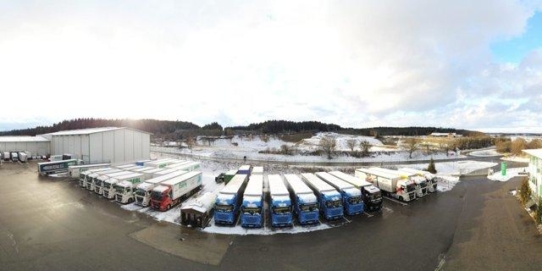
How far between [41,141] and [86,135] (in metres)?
29.5

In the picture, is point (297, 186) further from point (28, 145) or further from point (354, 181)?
point (28, 145)

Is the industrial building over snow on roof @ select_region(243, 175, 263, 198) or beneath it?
over

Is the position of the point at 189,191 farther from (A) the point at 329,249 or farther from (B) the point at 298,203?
(A) the point at 329,249

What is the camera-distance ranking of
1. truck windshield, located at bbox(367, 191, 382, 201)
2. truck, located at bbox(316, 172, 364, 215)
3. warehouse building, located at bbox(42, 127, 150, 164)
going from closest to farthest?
truck, located at bbox(316, 172, 364, 215) < truck windshield, located at bbox(367, 191, 382, 201) < warehouse building, located at bbox(42, 127, 150, 164)

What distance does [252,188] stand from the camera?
23.9 meters

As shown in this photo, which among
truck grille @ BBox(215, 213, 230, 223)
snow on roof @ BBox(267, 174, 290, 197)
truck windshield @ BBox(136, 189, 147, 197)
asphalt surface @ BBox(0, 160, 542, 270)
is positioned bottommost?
asphalt surface @ BBox(0, 160, 542, 270)

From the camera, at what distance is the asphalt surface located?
14641 millimetres

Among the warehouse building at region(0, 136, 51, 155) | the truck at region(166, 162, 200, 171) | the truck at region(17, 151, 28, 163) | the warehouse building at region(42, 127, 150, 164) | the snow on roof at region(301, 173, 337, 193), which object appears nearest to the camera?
the snow on roof at region(301, 173, 337, 193)

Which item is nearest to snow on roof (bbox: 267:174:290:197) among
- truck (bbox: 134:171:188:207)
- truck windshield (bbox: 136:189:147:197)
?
truck (bbox: 134:171:188:207)

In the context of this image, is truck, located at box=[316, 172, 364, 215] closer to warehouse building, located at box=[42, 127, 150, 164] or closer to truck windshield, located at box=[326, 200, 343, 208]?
truck windshield, located at box=[326, 200, 343, 208]

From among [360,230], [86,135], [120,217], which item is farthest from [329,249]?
[86,135]

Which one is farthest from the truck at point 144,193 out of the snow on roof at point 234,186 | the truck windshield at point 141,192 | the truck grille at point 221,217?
the truck grille at point 221,217

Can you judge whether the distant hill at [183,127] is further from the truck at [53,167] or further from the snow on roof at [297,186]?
the snow on roof at [297,186]

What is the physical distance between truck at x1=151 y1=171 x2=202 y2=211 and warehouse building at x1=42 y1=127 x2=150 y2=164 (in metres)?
27.2
